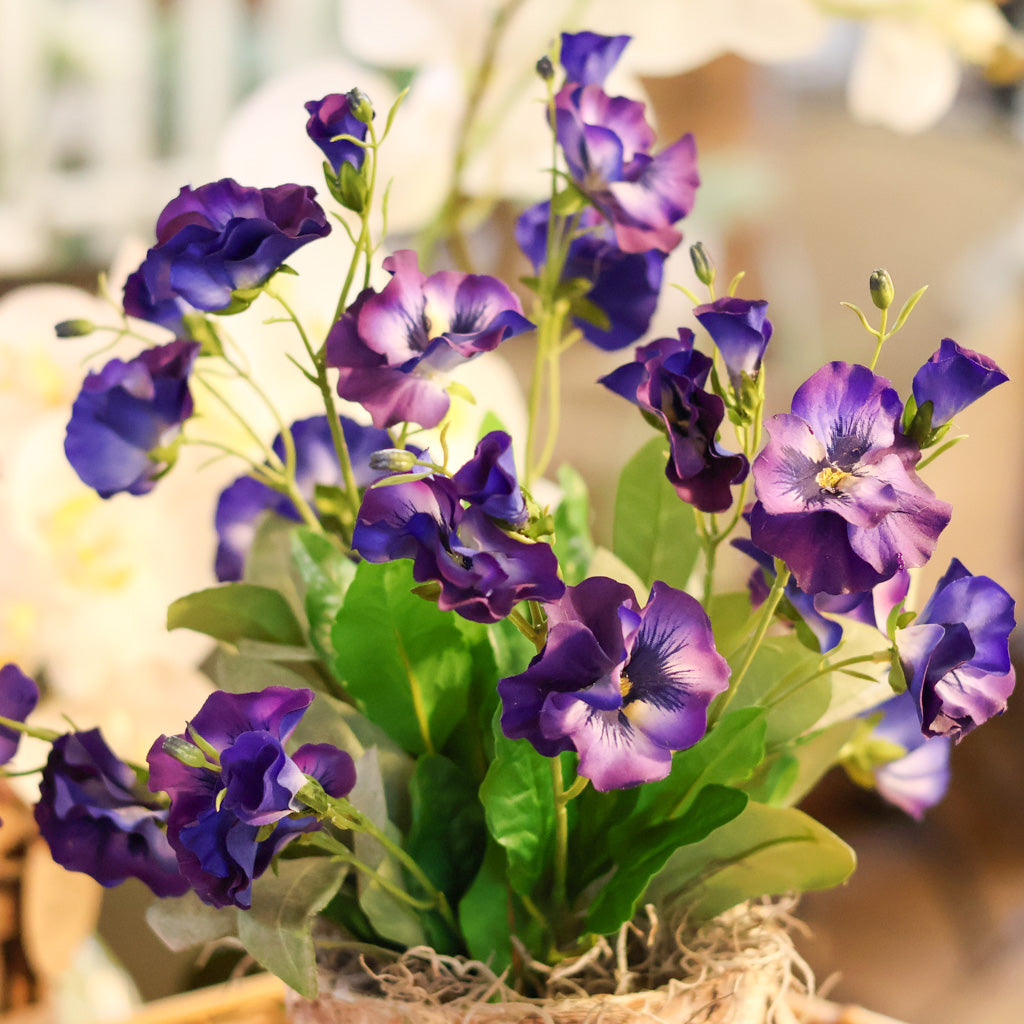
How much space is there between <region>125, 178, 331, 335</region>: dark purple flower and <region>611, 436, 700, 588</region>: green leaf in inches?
5.6

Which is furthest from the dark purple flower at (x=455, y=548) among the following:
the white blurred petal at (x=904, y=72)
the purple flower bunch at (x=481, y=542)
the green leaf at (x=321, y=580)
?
the white blurred petal at (x=904, y=72)

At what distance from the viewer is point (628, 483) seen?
41 cm

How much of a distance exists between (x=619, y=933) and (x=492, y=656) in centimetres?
10

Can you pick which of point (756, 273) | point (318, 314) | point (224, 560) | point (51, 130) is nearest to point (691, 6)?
point (318, 314)

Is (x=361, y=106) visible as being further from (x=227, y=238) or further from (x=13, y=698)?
(x=13, y=698)

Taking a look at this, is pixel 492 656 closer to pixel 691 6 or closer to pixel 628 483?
pixel 628 483

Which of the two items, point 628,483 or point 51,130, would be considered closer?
point 628,483

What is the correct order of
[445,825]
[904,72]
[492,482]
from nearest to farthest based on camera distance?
1. [492,482]
2. [445,825]
3. [904,72]

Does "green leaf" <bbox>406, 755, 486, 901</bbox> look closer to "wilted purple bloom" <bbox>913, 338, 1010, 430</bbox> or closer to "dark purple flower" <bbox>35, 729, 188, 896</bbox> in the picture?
"dark purple flower" <bbox>35, 729, 188, 896</bbox>

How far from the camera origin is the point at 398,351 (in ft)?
1.11

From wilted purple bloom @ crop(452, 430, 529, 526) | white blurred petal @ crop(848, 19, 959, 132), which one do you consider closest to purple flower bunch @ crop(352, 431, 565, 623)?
wilted purple bloom @ crop(452, 430, 529, 526)

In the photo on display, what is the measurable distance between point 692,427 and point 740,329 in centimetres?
3

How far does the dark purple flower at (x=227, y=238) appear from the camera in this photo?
33cm

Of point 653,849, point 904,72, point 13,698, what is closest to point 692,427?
point 653,849
